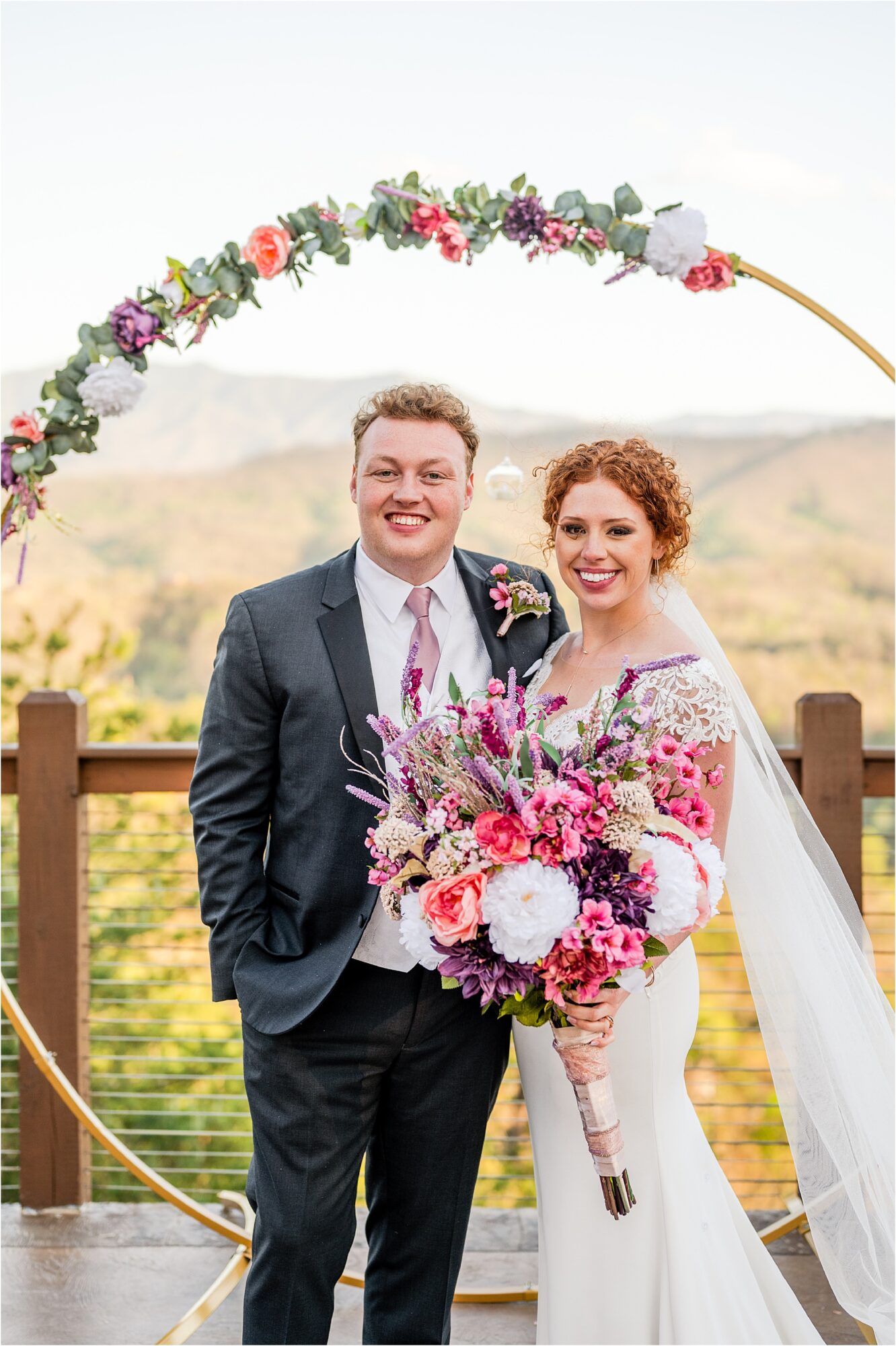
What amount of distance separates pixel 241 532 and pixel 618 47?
34.9 feet

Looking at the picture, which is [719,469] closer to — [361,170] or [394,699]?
[361,170]

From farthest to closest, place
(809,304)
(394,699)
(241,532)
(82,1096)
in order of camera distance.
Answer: (241,532) < (82,1096) < (809,304) < (394,699)

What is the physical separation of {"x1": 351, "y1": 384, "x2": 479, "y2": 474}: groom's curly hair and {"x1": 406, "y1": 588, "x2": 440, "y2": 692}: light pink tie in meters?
0.32

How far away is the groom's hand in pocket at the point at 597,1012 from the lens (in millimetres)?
2043

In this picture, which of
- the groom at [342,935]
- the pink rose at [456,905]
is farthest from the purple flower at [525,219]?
the pink rose at [456,905]

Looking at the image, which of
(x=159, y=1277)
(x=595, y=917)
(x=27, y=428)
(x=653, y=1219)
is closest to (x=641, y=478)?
(x=595, y=917)

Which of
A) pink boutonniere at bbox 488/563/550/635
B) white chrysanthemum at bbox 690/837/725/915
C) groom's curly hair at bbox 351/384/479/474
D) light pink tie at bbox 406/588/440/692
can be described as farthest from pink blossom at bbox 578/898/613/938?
groom's curly hair at bbox 351/384/479/474

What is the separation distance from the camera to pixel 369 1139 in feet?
8.37

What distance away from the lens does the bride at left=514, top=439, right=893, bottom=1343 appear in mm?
2350

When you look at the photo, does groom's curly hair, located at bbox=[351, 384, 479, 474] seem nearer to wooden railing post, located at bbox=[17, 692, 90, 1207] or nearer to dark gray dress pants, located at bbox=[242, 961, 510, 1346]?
dark gray dress pants, located at bbox=[242, 961, 510, 1346]

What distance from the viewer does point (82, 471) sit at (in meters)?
17.0

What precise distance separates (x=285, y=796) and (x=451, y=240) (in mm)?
1528

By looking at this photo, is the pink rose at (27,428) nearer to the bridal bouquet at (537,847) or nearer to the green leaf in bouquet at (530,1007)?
the bridal bouquet at (537,847)

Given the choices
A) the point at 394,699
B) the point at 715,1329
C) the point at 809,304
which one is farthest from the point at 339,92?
the point at 715,1329
